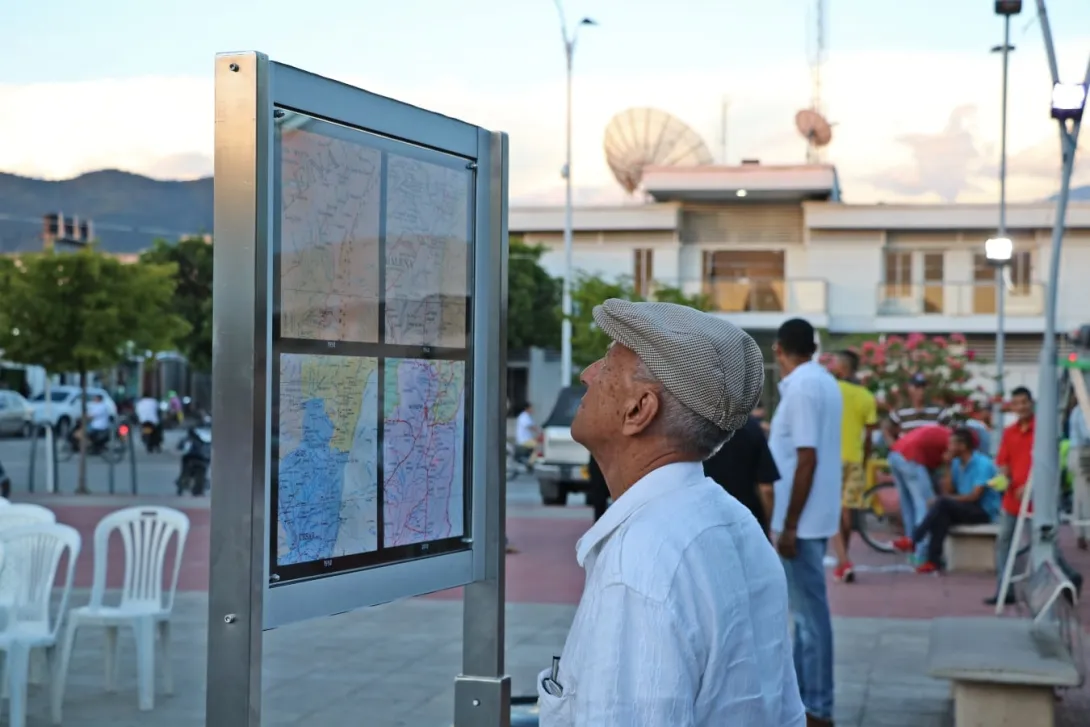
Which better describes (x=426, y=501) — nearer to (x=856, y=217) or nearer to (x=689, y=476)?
(x=689, y=476)

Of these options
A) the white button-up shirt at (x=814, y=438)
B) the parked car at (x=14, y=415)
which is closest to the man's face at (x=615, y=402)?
the white button-up shirt at (x=814, y=438)

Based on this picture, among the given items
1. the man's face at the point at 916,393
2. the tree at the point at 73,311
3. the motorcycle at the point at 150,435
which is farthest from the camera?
the motorcycle at the point at 150,435

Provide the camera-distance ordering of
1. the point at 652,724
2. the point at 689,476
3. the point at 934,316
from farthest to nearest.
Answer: the point at 934,316, the point at 689,476, the point at 652,724

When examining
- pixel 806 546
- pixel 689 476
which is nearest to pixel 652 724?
pixel 689 476

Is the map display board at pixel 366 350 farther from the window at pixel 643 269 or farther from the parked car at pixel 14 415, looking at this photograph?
the parked car at pixel 14 415

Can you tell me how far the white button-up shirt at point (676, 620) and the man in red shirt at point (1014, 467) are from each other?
31.4 ft

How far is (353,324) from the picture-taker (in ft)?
12.1

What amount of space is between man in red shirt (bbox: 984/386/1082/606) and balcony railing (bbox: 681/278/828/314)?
99.9 ft

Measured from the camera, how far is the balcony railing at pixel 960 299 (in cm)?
4281

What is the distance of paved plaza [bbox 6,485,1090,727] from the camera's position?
756cm

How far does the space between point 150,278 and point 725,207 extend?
76.9 feet

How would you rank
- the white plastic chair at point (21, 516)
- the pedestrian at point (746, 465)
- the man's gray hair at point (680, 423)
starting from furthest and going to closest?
the white plastic chair at point (21, 516) → the pedestrian at point (746, 465) → the man's gray hair at point (680, 423)

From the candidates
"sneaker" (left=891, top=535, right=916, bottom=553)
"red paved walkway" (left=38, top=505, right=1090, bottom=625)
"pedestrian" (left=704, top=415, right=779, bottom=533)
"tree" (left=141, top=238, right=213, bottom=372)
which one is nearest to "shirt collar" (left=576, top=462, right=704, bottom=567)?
"pedestrian" (left=704, top=415, right=779, bottom=533)

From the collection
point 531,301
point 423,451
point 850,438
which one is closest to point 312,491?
point 423,451
